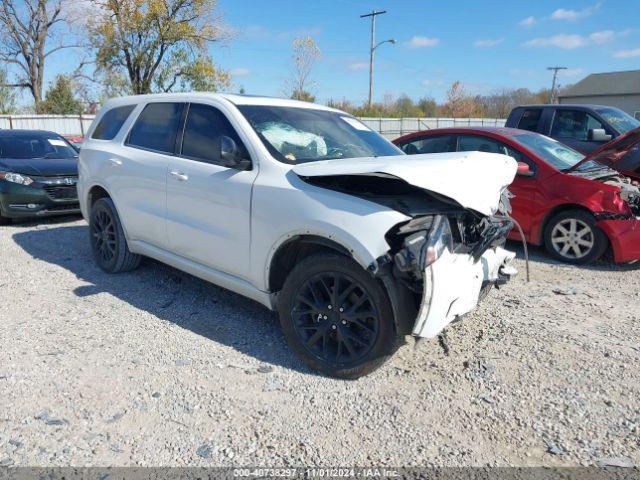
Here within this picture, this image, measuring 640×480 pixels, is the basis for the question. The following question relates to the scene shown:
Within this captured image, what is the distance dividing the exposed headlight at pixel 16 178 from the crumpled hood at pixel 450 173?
231 inches

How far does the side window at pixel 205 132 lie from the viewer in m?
3.95

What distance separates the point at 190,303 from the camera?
454 cm

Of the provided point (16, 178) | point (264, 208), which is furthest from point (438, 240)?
point (16, 178)

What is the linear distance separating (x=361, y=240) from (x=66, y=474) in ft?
6.32

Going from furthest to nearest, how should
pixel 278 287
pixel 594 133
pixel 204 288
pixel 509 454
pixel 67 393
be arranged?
1. pixel 594 133
2. pixel 204 288
3. pixel 278 287
4. pixel 67 393
5. pixel 509 454

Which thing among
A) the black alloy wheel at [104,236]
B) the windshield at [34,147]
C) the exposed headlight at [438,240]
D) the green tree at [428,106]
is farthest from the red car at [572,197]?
the green tree at [428,106]

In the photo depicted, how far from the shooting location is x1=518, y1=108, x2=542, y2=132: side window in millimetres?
9650

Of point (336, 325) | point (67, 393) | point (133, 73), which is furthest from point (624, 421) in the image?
point (133, 73)

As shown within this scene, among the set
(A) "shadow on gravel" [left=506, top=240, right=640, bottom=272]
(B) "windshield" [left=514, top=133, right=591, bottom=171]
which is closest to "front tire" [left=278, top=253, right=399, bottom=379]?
(A) "shadow on gravel" [left=506, top=240, right=640, bottom=272]

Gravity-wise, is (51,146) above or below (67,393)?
above

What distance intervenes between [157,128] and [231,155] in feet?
4.73

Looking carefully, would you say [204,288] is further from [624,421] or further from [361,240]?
[624,421]

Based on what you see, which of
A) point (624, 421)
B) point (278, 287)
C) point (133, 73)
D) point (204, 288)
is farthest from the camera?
point (133, 73)

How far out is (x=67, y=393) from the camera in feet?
10.1
